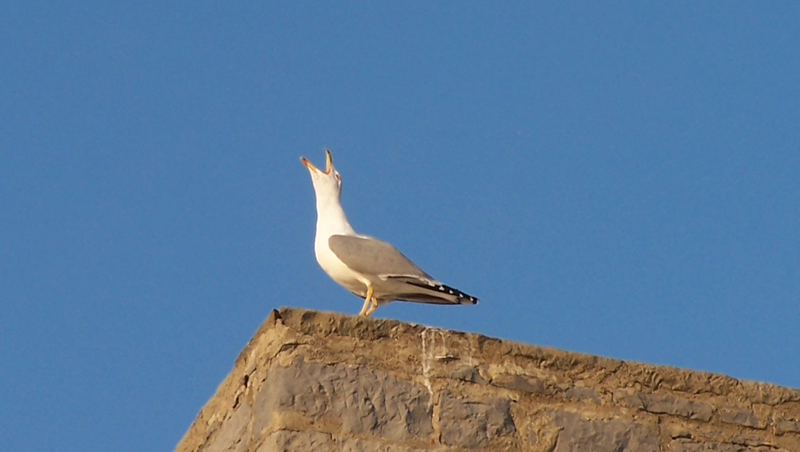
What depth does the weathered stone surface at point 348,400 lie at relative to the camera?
198 inches

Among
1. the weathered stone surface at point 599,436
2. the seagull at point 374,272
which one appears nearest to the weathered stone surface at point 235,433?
the weathered stone surface at point 599,436

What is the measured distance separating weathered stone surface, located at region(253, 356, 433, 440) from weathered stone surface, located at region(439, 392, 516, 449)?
0.07 metres

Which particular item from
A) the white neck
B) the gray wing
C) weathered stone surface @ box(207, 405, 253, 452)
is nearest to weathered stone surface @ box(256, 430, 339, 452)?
weathered stone surface @ box(207, 405, 253, 452)

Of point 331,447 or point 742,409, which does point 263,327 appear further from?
point 742,409

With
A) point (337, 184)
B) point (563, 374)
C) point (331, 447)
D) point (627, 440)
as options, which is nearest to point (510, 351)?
point (563, 374)

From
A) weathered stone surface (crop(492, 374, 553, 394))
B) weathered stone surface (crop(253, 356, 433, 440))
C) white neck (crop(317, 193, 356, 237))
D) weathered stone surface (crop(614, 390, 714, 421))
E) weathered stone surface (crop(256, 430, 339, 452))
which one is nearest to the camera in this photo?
weathered stone surface (crop(256, 430, 339, 452))

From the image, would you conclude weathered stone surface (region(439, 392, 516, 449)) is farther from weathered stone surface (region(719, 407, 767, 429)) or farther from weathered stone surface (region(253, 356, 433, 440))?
weathered stone surface (region(719, 407, 767, 429))

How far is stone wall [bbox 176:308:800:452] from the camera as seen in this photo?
506 centimetres

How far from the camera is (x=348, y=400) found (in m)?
5.09

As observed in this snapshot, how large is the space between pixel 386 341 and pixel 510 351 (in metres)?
0.51

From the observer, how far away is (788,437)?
5.62 metres

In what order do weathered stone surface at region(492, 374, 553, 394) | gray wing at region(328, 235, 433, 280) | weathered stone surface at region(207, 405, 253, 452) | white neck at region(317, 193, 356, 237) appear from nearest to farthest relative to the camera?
weathered stone surface at region(207, 405, 253, 452), weathered stone surface at region(492, 374, 553, 394), gray wing at region(328, 235, 433, 280), white neck at region(317, 193, 356, 237)

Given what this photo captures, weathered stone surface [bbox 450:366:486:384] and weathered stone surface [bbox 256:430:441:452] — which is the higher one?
weathered stone surface [bbox 450:366:486:384]

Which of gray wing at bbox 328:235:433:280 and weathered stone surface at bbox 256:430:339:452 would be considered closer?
weathered stone surface at bbox 256:430:339:452
